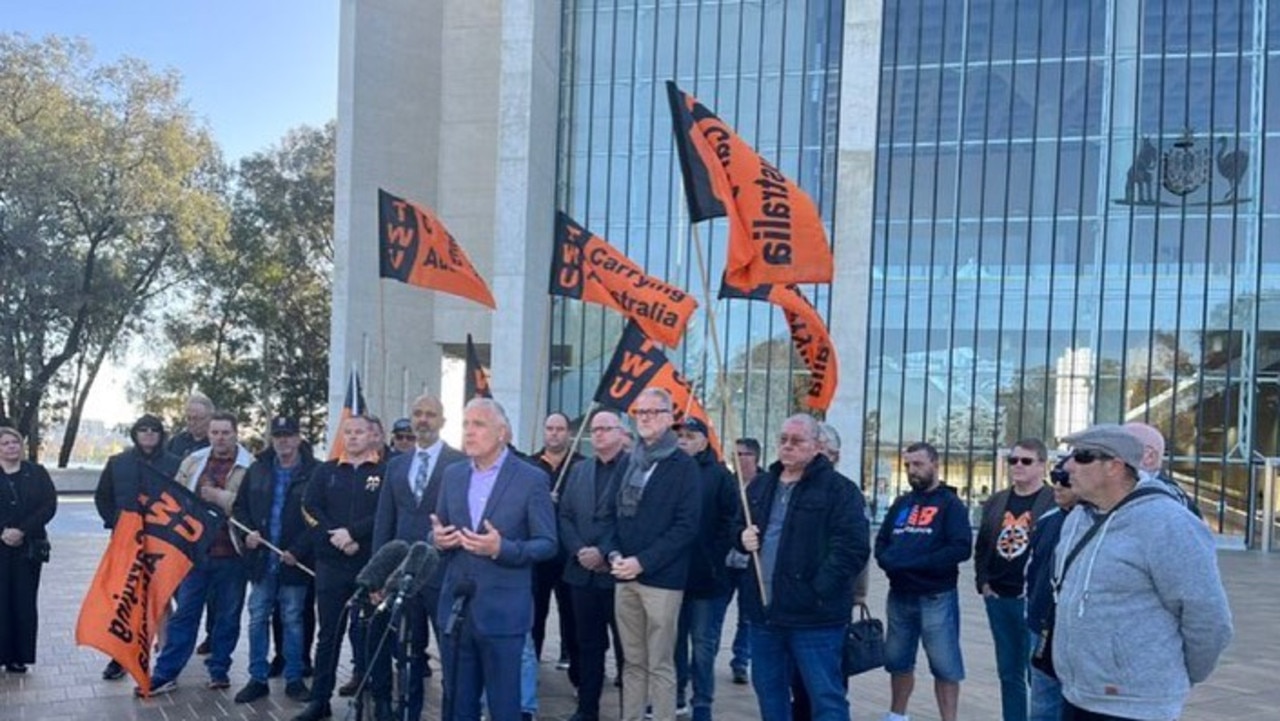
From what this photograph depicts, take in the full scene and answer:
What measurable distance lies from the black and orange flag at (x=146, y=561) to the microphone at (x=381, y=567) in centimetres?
290

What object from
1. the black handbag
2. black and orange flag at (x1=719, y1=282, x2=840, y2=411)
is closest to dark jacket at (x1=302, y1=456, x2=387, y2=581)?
the black handbag

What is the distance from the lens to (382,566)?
522 cm

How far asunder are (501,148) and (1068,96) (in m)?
16.1

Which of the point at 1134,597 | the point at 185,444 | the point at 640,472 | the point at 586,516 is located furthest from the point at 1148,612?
the point at 185,444

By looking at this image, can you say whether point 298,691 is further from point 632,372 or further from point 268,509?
point 632,372

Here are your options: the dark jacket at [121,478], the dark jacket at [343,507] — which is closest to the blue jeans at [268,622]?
the dark jacket at [343,507]

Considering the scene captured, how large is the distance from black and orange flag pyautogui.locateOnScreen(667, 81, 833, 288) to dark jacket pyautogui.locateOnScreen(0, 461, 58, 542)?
5.30 meters

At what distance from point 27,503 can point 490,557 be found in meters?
4.73

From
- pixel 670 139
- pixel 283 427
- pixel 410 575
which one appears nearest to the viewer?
pixel 410 575

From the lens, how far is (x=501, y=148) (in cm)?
3247

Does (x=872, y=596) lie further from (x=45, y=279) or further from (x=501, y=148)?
(x=45, y=279)

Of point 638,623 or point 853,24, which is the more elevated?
point 853,24

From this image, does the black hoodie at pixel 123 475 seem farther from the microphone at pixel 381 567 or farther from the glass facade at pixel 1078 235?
the glass facade at pixel 1078 235

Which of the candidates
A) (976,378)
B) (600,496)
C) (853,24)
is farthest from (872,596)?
(853,24)
